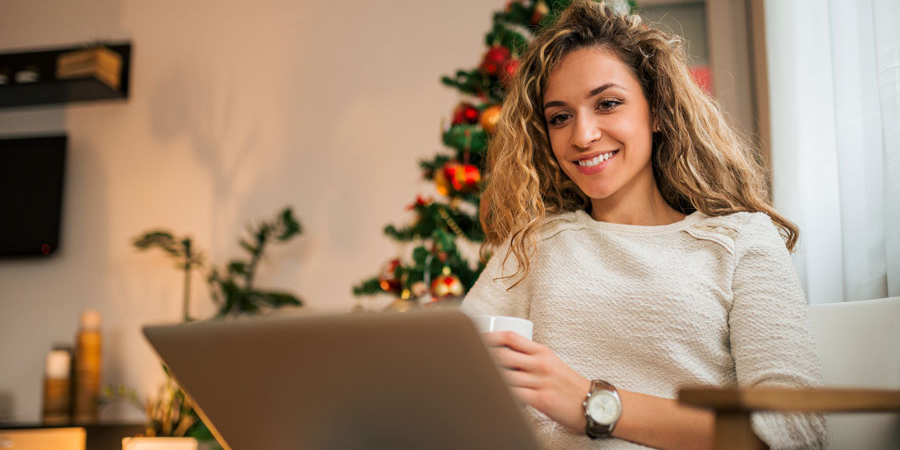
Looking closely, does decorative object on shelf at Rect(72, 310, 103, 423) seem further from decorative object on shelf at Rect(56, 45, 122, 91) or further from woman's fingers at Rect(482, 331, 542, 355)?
woman's fingers at Rect(482, 331, 542, 355)

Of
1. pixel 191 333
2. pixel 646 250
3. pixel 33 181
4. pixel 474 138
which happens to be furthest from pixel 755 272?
pixel 33 181

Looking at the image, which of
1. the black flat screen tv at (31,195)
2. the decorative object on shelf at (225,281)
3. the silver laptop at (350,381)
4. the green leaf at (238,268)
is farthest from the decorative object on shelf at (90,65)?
the silver laptop at (350,381)

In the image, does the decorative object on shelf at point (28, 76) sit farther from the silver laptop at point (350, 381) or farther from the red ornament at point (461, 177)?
the silver laptop at point (350, 381)

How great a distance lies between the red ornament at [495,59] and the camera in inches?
81.2

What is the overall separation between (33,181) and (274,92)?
3.83 ft

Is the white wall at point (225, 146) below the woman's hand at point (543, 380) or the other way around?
the other way around

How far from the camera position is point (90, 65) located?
317cm

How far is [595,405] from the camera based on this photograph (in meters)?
1.00

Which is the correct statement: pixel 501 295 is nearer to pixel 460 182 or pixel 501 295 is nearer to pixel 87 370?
pixel 460 182

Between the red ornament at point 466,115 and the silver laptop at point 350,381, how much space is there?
1.35m

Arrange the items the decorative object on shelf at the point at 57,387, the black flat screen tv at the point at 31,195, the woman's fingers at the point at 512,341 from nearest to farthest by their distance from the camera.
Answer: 1. the woman's fingers at the point at 512,341
2. the decorative object on shelf at the point at 57,387
3. the black flat screen tv at the point at 31,195

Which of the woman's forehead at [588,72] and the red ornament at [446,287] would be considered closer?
the woman's forehead at [588,72]

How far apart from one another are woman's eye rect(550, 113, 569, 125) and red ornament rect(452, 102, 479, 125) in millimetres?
755

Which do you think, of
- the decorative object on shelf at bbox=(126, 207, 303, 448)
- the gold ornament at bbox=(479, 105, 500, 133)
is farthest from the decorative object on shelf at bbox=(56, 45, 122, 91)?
the gold ornament at bbox=(479, 105, 500, 133)
